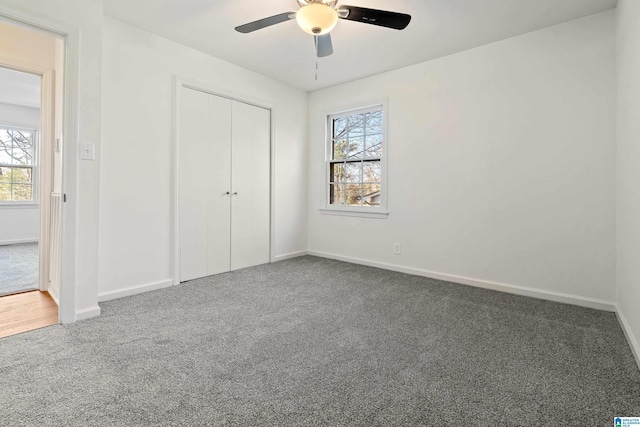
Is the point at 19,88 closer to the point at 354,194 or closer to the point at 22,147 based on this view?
the point at 22,147

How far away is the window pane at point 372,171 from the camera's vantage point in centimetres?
410

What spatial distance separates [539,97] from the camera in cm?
285

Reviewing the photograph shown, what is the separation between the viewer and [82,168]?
7.62 ft

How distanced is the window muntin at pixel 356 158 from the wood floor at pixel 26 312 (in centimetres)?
320

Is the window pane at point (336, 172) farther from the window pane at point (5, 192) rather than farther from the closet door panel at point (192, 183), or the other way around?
the window pane at point (5, 192)

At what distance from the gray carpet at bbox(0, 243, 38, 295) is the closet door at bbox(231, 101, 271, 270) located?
2038 mm

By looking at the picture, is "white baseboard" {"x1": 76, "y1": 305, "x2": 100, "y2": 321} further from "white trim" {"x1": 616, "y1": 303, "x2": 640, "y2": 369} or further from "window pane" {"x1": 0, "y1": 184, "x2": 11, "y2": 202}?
"window pane" {"x1": 0, "y1": 184, "x2": 11, "y2": 202}

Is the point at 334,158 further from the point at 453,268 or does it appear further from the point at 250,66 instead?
the point at 453,268

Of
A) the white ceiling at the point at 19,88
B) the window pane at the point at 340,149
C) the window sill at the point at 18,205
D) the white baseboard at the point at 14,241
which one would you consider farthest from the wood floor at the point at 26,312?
the window sill at the point at 18,205

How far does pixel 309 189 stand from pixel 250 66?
71.9 inches

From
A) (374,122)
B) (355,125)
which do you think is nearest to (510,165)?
(374,122)

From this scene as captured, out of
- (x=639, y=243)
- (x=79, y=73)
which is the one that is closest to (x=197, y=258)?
(x=79, y=73)

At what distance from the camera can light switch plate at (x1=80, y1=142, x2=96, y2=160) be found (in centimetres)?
232

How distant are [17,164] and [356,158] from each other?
6093mm
